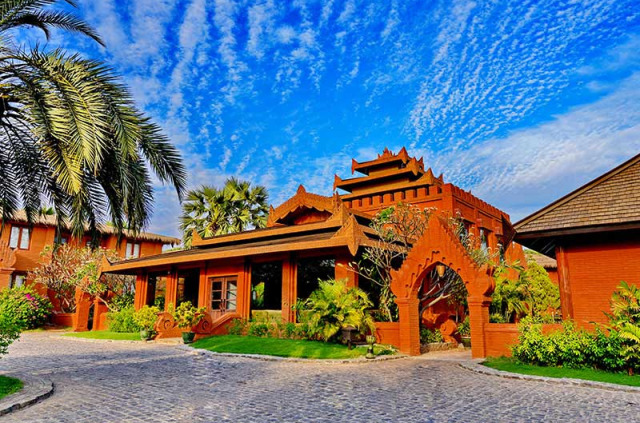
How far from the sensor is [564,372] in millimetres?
9117

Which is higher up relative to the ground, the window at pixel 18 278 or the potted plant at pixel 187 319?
the window at pixel 18 278

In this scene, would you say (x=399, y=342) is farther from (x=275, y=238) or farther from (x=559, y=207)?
(x=275, y=238)

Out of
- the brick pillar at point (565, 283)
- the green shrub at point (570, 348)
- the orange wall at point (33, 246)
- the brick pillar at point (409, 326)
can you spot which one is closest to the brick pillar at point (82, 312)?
the orange wall at point (33, 246)

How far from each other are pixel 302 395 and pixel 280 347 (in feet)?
19.5

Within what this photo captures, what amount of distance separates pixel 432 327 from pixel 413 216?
3.93m

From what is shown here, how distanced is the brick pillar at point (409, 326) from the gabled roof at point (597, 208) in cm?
371

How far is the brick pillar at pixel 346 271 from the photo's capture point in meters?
14.8

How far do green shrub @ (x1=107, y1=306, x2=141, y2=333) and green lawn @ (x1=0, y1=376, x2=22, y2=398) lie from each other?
13.9 m

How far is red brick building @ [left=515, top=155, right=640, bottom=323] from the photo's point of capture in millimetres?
10453

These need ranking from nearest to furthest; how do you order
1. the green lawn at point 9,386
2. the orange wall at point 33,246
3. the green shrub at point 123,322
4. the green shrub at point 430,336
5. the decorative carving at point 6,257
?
the green lawn at point 9,386 → the green shrub at point 430,336 → the green shrub at point 123,322 → the decorative carving at point 6,257 → the orange wall at point 33,246

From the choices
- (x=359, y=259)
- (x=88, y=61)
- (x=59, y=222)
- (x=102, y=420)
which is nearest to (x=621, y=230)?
(x=359, y=259)

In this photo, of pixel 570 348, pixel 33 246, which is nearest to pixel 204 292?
pixel 570 348

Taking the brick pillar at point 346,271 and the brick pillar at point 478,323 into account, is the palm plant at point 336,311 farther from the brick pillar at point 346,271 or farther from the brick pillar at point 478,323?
the brick pillar at point 478,323

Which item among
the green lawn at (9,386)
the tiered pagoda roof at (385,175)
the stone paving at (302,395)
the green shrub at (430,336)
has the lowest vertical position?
the stone paving at (302,395)
